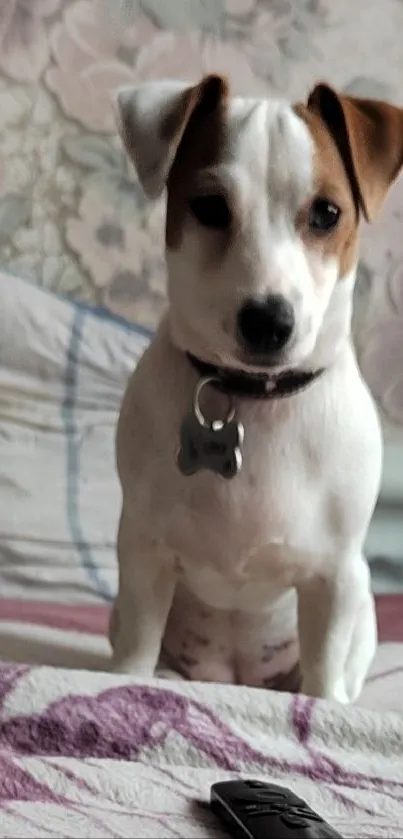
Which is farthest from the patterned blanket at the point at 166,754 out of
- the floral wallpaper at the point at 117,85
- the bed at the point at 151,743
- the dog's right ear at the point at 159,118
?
the floral wallpaper at the point at 117,85

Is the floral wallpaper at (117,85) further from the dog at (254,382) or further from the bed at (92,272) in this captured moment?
the dog at (254,382)

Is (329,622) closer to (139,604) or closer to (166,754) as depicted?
(139,604)

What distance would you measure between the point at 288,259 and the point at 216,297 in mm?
62

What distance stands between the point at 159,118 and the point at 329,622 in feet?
1.55

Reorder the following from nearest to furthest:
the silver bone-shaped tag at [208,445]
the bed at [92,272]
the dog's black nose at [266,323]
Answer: the dog's black nose at [266,323] → the silver bone-shaped tag at [208,445] → the bed at [92,272]

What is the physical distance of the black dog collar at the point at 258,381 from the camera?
3.19 ft

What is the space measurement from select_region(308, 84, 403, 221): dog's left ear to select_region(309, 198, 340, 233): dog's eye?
0.14 ft

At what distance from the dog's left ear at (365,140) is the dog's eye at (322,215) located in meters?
0.04

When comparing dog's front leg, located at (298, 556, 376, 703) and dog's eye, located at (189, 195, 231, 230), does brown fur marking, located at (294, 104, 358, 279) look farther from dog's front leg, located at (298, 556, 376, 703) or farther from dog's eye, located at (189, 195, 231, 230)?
dog's front leg, located at (298, 556, 376, 703)

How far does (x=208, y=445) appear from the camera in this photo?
957 mm

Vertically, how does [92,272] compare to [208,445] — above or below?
below

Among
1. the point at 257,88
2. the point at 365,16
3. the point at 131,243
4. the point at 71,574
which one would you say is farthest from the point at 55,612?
the point at 365,16

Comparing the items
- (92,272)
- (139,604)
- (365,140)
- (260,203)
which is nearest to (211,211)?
(260,203)

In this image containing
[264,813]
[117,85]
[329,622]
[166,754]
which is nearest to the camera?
[264,813]
